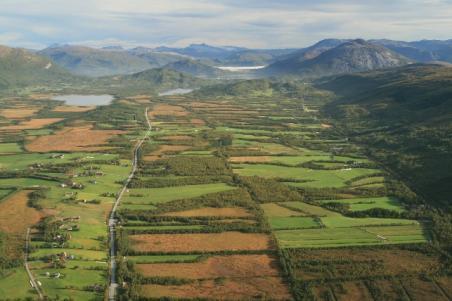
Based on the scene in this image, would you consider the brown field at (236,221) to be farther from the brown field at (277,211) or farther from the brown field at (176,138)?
the brown field at (176,138)

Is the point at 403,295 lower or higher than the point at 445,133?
lower

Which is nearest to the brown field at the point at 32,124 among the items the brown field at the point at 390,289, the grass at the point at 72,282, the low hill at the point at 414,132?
the low hill at the point at 414,132

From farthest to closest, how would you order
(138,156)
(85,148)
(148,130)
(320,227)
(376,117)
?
(376,117) < (148,130) < (85,148) < (138,156) < (320,227)

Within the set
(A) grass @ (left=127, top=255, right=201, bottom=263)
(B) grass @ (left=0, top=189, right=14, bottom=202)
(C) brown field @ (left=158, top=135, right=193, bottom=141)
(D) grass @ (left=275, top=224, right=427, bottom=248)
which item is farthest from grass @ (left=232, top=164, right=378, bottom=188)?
(B) grass @ (left=0, top=189, right=14, bottom=202)

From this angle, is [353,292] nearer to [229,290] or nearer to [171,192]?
[229,290]

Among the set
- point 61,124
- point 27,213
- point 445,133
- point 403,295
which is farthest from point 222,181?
point 61,124

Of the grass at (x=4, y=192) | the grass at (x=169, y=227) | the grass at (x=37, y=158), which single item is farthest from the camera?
the grass at (x=37, y=158)

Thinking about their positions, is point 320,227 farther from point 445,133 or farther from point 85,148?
point 85,148
